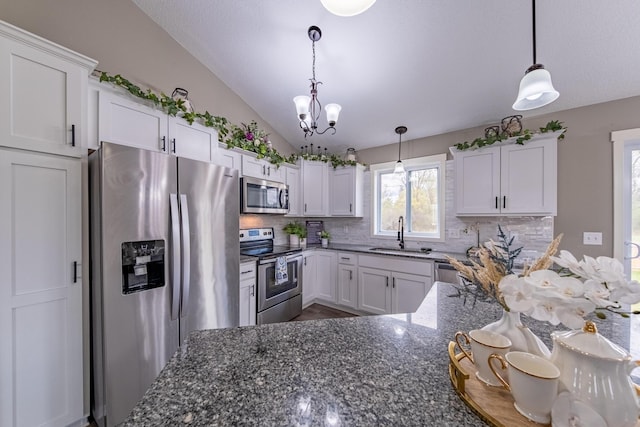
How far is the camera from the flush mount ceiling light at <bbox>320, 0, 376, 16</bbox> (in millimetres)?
1133

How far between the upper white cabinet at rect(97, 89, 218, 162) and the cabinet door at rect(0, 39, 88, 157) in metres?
0.20

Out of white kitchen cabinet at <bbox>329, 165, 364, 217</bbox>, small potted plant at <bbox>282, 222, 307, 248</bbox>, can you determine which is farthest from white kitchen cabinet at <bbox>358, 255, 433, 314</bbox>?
small potted plant at <bbox>282, 222, 307, 248</bbox>

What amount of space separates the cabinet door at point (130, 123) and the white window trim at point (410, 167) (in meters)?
2.82

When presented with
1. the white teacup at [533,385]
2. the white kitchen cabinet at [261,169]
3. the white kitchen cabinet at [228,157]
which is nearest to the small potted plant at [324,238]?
the white kitchen cabinet at [261,169]

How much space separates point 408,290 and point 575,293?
2.54m

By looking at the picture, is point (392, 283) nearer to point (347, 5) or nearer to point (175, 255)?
point (175, 255)

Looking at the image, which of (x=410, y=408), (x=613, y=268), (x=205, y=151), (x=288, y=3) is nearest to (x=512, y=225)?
(x=613, y=268)

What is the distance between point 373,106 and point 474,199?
1644mm

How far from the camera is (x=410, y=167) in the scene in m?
3.51

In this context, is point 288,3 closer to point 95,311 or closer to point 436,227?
point 95,311

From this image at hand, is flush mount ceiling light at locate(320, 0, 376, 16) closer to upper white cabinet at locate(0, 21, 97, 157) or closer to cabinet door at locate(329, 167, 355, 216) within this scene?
upper white cabinet at locate(0, 21, 97, 157)

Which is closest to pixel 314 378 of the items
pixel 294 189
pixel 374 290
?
pixel 374 290

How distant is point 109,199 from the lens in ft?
4.73

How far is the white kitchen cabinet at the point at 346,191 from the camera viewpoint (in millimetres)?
3672
